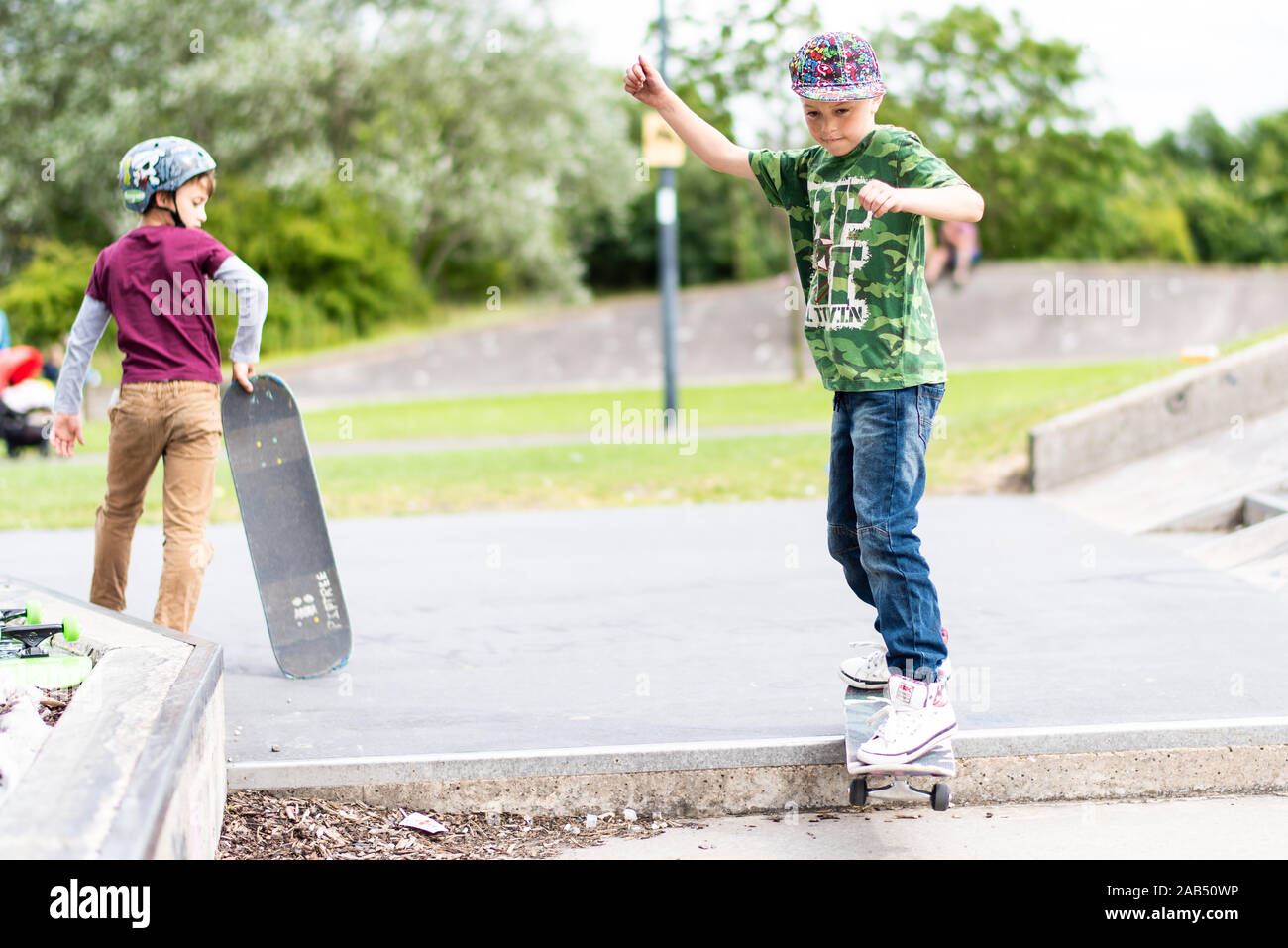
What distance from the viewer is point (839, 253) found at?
11.8ft

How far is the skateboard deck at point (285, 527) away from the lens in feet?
15.7

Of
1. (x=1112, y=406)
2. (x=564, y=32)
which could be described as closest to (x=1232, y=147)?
(x=564, y=32)

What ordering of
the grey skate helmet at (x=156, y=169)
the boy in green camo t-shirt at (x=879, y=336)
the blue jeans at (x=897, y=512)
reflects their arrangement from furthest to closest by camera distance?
the grey skate helmet at (x=156, y=169) < the blue jeans at (x=897, y=512) < the boy in green camo t-shirt at (x=879, y=336)

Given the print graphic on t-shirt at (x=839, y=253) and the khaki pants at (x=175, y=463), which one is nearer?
the print graphic on t-shirt at (x=839, y=253)

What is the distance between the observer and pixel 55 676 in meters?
3.68

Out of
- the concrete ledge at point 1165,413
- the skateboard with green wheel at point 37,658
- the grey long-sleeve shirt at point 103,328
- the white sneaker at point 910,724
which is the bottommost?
the white sneaker at point 910,724

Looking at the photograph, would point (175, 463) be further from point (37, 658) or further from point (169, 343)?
point (37, 658)

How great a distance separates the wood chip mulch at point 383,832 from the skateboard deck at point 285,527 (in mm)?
1284

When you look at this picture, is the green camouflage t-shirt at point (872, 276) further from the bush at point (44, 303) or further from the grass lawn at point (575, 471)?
the bush at point (44, 303)

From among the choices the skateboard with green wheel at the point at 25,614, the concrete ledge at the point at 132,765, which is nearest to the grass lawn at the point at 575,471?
the skateboard with green wheel at the point at 25,614

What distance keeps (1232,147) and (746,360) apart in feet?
194

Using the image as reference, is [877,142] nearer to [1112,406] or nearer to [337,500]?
[1112,406]

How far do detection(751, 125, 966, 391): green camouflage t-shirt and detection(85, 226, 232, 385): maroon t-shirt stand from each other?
2222mm
